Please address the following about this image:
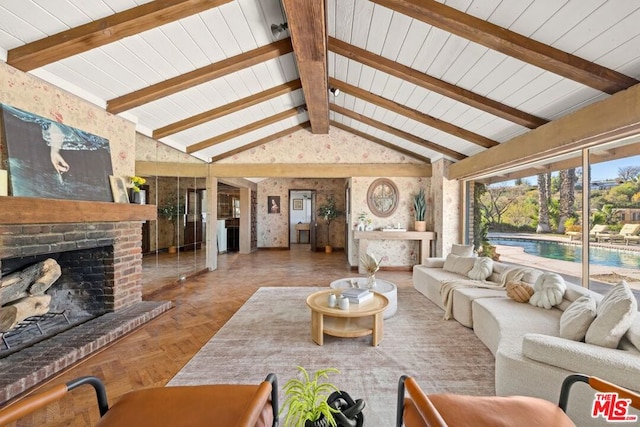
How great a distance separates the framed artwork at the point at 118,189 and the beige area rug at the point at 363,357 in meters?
1.90

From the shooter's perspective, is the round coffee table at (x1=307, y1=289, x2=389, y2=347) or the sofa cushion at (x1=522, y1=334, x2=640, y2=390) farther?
the round coffee table at (x1=307, y1=289, x2=389, y2=347)

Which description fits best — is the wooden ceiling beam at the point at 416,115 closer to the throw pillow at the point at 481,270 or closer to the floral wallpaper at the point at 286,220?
the throw pillow at the point at 481,270

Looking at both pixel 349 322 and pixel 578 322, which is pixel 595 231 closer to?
pixel 578 322

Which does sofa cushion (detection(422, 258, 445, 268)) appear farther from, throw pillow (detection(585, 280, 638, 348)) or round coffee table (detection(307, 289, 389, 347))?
throw pillow (detection(585, 280, 638, 348))

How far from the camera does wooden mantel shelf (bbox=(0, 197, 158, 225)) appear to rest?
211 centimetres

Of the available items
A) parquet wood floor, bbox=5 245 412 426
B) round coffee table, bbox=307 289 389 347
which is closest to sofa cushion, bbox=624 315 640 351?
round coffee table, bbox=307 289 389 347

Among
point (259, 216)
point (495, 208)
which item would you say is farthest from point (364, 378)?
point (259, 216)

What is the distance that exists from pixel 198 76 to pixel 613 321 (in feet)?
13.5

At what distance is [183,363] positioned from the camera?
2430 mm

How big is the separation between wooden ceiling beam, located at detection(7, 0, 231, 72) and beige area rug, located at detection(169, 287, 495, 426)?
273cm

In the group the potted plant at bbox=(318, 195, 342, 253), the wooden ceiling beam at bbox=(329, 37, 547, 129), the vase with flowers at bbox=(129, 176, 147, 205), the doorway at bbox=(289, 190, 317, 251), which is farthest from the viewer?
the doorway at bbox=(289, 190, 317, 251)

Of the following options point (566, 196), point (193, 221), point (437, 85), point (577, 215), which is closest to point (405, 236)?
point (566, 196)

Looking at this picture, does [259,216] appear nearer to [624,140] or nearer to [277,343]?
[277,343]

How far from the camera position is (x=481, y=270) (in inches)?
150
